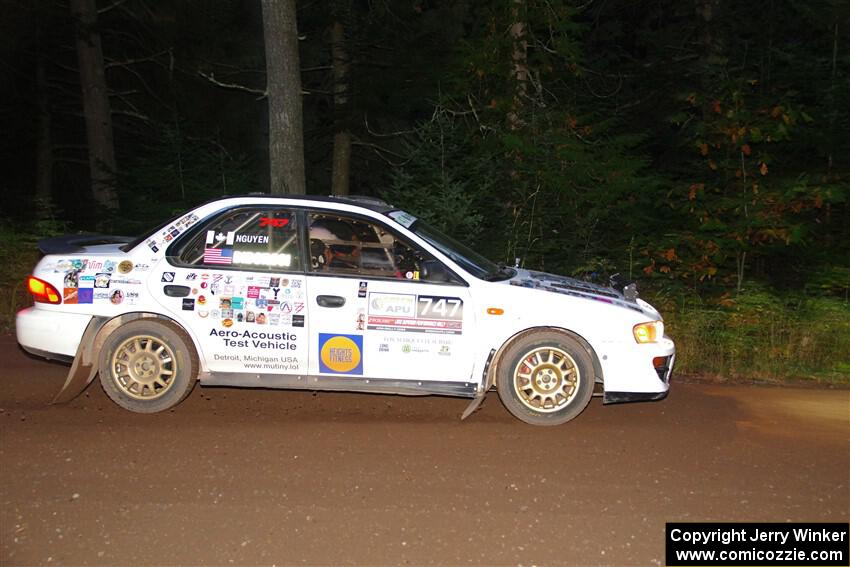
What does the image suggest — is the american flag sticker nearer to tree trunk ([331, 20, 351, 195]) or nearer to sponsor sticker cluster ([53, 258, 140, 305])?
sponsor sticker cluster ([53, 258, 140, 305])

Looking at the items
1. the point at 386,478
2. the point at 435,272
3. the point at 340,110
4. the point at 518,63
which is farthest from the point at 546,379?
the point at 340,110

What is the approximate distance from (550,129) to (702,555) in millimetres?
9959

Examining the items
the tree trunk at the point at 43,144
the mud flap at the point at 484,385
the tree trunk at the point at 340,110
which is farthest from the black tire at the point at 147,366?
the tree trunk at the point at 43,144

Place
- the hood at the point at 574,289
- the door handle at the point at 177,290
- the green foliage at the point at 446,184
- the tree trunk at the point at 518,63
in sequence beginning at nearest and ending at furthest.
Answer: the door handle at the point at 177,290, the hood at the point at 574,289, the green foliage at the point at 446,184, the tree trunk at the point at 518,63

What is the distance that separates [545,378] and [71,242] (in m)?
4.44

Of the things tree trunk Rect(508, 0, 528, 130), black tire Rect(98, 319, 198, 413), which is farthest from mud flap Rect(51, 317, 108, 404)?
tree trunk Rect(508, 0, 528, 130)

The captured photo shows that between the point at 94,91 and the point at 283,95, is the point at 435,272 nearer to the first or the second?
the point at 283,95

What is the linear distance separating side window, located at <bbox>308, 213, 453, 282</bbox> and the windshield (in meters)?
0.20

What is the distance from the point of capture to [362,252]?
6465 millimetres

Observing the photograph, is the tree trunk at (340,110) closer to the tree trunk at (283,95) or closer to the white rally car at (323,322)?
the tree trunk at (283,95)

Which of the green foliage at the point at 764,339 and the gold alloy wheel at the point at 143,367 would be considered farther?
the green foliage at the point at 764,339

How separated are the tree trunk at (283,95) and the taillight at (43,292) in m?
5.37

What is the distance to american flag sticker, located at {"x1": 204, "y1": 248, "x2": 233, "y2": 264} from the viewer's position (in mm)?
6418

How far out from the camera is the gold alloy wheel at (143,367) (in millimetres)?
6383
